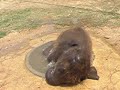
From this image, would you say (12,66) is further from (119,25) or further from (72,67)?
(119,25)

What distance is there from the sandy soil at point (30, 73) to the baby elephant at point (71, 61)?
0.53 ft

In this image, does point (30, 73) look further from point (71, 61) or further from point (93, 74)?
point (93, 74)

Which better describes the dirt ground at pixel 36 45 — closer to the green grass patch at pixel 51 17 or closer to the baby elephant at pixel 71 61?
the baby elephant at pixel 71 61

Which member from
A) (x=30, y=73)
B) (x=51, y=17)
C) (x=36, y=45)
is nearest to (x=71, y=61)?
(x=30, y=73)

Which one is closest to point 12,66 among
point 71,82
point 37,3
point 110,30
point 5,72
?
point 5,72

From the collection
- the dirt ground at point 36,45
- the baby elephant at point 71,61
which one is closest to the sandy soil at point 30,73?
the dirt ground at point 36,45

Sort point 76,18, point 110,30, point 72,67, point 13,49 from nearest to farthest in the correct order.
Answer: point 72,67 → point 13,49 → point 110,30 → point 76,18

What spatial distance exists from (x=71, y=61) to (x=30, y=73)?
111 cm

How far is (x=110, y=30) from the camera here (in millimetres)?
8133

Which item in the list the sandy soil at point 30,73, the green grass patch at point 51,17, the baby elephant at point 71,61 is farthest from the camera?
the green grass patch at point 51,17

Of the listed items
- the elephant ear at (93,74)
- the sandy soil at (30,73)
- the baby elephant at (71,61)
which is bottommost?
the sandy soil at (30,73)

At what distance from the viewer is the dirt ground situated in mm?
5955

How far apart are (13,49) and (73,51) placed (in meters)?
2.18

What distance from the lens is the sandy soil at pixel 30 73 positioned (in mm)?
5914
